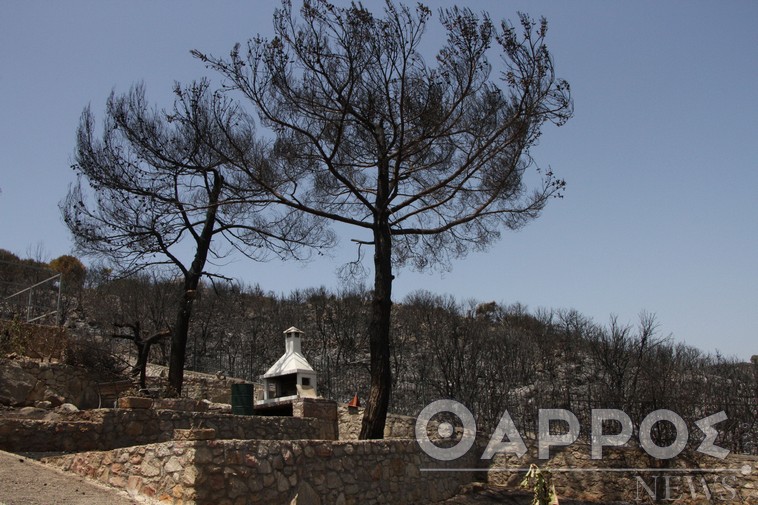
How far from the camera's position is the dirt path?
21.9 feet

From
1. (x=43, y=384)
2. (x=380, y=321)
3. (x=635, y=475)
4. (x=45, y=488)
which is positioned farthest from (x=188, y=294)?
(x=635, y=475)

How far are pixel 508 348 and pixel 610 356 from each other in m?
4.21

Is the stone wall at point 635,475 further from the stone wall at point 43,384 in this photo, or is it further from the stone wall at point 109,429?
the stone wall at point 43,384

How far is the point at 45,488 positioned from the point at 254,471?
7.12ft

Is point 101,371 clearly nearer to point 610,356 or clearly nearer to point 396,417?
point 396,417

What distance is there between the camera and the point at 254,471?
24.5 feet

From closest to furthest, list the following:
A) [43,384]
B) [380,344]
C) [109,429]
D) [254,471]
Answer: [254,471] < [109,429] < [380,344] < [43,384]

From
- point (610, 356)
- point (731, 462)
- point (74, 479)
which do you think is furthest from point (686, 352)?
point (74, 479)

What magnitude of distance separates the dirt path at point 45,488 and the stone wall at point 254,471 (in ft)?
0.78

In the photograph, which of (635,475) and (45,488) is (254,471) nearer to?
(45,488)

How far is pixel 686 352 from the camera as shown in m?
26.0

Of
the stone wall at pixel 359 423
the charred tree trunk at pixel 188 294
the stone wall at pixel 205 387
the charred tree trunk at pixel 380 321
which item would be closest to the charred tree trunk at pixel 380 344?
the charred tree trunk at pixel 380 321

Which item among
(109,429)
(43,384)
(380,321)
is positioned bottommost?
(109,429)

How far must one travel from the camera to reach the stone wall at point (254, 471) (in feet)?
22.9
